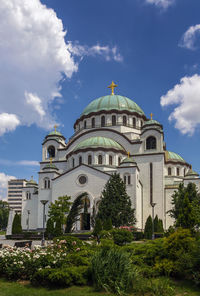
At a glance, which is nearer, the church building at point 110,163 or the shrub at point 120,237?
the shrub at point 120,237

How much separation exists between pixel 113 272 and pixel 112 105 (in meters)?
41.6

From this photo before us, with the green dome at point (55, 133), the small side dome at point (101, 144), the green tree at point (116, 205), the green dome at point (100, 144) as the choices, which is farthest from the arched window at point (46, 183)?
the green tree at point (116, 205)

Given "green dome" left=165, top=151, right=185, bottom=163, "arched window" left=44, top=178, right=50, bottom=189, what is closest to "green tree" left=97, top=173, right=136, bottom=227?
"arched window" left=44, top=178, right=50, bottom=189

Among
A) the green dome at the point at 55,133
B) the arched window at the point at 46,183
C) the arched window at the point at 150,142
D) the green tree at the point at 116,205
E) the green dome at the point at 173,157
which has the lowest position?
the green tree at the point at 116,205

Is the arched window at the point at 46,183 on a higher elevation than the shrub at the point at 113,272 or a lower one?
higher

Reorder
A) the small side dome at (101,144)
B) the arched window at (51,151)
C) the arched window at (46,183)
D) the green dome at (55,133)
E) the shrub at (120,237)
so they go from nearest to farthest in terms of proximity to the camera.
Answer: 1. the shrub at (120,237)
2. the small side dome at (101,144)
3. the arched window at (46,183)
4. the arched window at (51,151)
5. the green dome at (55,133)

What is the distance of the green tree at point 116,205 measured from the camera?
3253cm

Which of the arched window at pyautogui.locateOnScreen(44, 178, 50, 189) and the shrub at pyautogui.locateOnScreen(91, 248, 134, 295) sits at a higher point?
the arched window at pyautogui.locateOnScreen(44, 178, 50, 189)

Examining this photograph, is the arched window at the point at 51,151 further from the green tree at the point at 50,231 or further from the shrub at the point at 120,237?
the shrub at the point at 120,237

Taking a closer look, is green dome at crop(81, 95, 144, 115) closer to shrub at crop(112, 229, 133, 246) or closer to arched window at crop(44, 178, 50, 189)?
arched window at crop(44, 178, 50, 189)

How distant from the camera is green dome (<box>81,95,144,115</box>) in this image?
49094mm

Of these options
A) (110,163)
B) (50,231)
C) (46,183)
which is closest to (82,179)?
(110,163)

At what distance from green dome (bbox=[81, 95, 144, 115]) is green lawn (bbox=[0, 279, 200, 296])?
40679mm

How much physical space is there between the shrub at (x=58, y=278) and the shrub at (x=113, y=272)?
1.57ft
